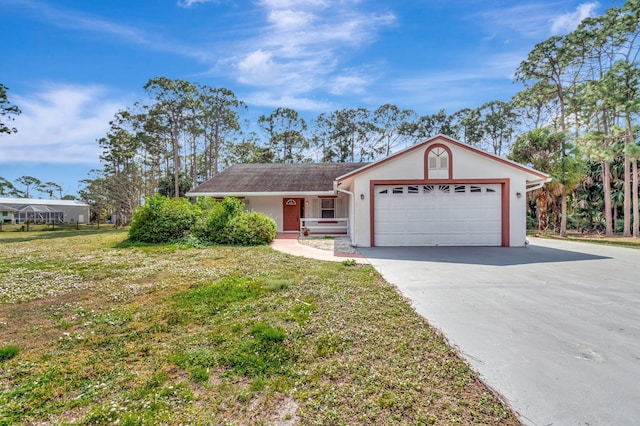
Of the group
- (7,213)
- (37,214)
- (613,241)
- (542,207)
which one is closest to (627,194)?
(542,207)

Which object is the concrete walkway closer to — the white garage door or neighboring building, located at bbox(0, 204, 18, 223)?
the white garage door

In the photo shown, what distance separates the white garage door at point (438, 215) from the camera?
11.8m

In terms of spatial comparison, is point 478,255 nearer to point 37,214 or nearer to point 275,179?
point 275,179

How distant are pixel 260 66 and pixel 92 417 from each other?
16.8 metres

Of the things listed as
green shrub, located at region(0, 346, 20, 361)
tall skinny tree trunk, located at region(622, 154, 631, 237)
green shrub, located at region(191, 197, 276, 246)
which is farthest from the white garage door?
tall skinny tree trunk, located at region(622, 154, 631, 237)

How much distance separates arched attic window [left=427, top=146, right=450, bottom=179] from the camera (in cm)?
1168

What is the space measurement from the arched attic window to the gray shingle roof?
22.7 ft

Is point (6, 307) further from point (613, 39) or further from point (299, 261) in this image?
point (613, 39)

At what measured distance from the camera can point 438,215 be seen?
1187cm

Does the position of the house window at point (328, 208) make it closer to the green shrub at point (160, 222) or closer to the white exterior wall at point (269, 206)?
the white exterior wall at point (269, 206)

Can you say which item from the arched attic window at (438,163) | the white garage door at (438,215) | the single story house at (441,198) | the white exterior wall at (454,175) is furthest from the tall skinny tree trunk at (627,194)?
the arched attic window at (438,163)

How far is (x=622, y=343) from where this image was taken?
338 centimetres

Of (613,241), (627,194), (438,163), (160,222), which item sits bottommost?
(613,241)

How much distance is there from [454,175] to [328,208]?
8.20 m
